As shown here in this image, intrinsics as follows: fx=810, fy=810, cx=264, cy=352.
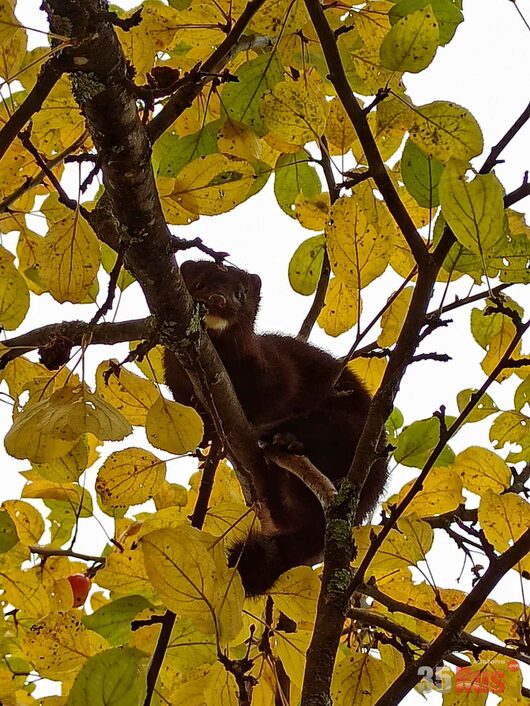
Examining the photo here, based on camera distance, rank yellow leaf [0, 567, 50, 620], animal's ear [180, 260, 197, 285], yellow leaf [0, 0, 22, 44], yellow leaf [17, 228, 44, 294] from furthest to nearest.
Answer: animal's ear [180, 260, 197, 285], yellow leaf [17, 228, 44, 294], yellow leaf [0, 567, 50, 620], yellow leaf [0, 0, 22, 44]

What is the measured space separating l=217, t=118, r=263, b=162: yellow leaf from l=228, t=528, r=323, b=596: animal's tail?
0.94 m

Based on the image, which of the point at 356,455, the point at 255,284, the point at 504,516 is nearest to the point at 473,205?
the point at 356,455

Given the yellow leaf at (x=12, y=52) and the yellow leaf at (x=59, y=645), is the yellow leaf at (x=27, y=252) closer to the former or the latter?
the yellow leaf at (x=12, y=52)

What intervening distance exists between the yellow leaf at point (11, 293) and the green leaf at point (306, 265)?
640 mm

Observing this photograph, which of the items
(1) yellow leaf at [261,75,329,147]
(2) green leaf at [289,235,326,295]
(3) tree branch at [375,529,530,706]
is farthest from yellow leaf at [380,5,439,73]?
(3) tree branch at [375,529,530,706]

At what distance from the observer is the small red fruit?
2211 millimetres

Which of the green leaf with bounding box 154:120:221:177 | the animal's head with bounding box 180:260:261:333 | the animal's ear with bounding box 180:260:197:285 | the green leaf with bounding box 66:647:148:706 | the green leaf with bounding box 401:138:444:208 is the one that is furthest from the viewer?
the animal's ear with bounding box 180:260:197:285

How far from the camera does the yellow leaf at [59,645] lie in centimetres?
149

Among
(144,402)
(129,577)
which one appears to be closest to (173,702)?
(129,577)

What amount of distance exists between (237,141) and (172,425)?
56 centimetres

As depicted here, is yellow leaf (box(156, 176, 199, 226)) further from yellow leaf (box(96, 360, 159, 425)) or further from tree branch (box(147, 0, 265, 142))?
yellow leaf (box(96, 360, 159, 425))

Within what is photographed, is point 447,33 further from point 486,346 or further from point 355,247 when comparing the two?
point 486,346

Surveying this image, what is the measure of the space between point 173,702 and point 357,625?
0.64 metres

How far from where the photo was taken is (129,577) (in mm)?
1648
